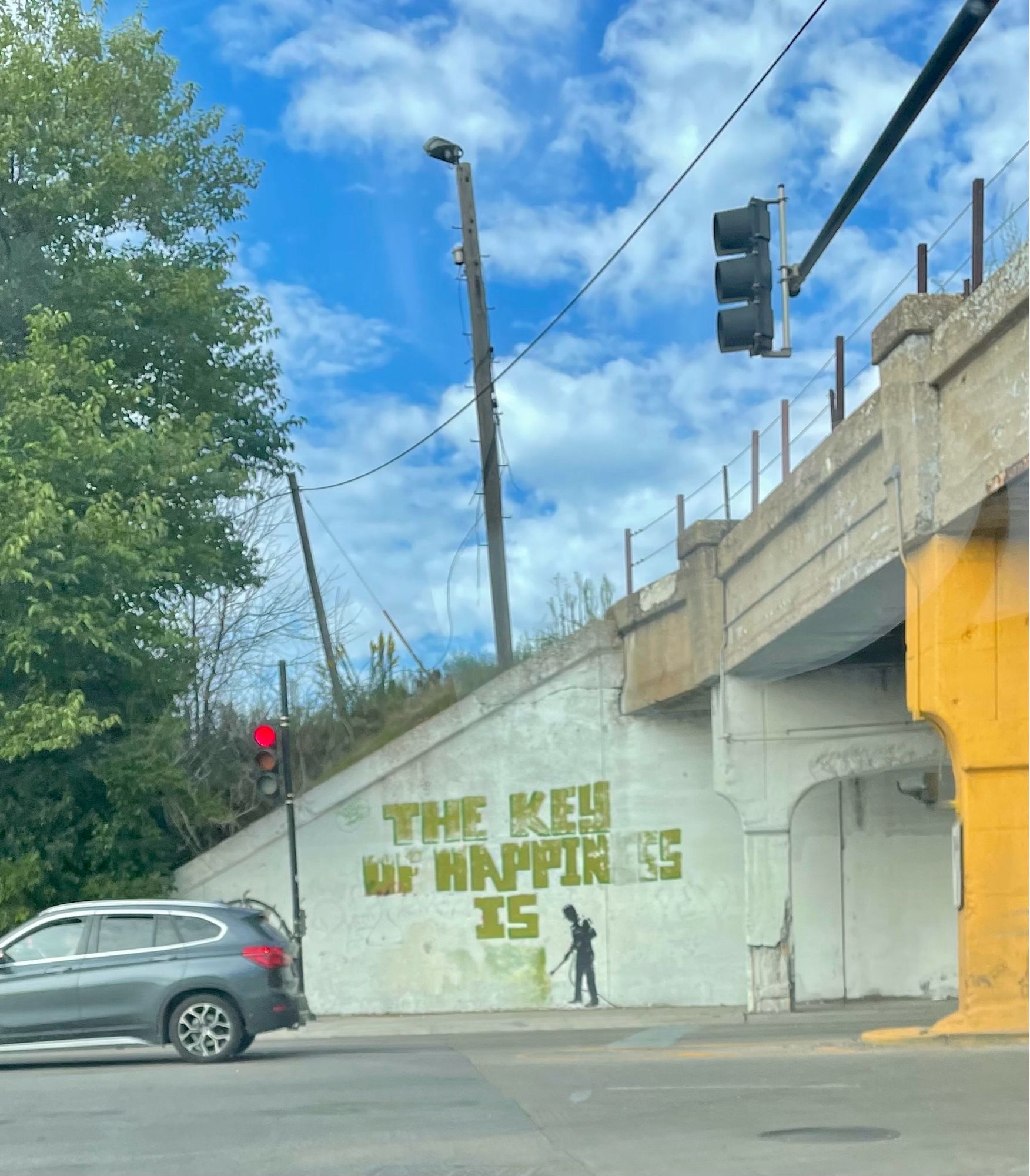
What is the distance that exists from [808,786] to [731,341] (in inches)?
431

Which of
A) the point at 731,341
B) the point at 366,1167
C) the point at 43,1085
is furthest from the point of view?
the point at 43,1085

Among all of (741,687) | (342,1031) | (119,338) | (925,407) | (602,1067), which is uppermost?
(119,338)

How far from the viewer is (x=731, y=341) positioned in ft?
32.5

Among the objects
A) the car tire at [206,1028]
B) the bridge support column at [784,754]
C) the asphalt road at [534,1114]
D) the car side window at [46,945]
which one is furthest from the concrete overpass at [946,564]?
the car side window at [46,945]

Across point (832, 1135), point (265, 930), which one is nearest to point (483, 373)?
point (265, 930)

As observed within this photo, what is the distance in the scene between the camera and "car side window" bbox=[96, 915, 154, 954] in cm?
1387

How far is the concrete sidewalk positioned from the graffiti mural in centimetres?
142

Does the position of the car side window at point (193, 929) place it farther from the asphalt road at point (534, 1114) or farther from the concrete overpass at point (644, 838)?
the concrete overpass at point (644, 838)

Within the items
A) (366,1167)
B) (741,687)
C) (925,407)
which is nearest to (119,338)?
(741,687)

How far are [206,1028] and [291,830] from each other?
7222 mm

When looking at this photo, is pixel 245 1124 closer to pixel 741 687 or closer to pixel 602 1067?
pixel 602 1067

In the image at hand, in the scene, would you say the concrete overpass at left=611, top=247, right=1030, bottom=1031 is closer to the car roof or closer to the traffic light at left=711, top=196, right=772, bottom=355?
the traffic light at left=711, top=196, right=772, bottom=355

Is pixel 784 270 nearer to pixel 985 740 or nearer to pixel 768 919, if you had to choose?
pixel 985 740

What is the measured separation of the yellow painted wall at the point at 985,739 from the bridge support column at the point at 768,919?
277 inches
